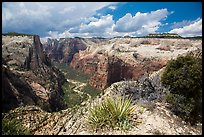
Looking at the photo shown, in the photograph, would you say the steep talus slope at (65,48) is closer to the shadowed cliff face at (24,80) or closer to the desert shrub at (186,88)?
the shadowed cliff face at (24,80)

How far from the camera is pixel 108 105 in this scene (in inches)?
368

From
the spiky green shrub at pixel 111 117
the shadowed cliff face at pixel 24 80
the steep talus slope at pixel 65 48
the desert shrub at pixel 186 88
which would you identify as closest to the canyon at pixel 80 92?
the shadowed cliff face at pixel 24 80

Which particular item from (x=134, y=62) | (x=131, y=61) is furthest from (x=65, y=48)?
(x=134, y=62)

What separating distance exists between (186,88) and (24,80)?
2070 cm

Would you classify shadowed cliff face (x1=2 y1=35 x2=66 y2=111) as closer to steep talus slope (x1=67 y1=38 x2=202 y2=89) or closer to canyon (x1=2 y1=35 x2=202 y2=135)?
canyon (x1=2 y1=35 x2=202 y2=135)

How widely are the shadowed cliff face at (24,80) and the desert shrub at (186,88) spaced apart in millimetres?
11381

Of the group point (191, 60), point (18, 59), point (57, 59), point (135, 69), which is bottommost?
point (57, 59)

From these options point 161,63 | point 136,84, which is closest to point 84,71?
point 161,63

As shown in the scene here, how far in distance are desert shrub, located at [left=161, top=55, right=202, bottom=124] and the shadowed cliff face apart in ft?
37.3

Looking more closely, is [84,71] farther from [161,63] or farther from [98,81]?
[161,63]

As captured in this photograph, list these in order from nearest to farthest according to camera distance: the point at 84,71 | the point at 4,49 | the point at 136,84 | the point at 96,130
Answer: the point at 96,130 → the point at 136,84 → the point at 4,49 → the point at 84,71

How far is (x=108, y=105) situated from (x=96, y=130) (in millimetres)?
931

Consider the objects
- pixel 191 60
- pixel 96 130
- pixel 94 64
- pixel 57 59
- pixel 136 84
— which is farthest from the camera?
pixel 57 59

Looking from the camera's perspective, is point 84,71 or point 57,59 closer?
point 84,71
